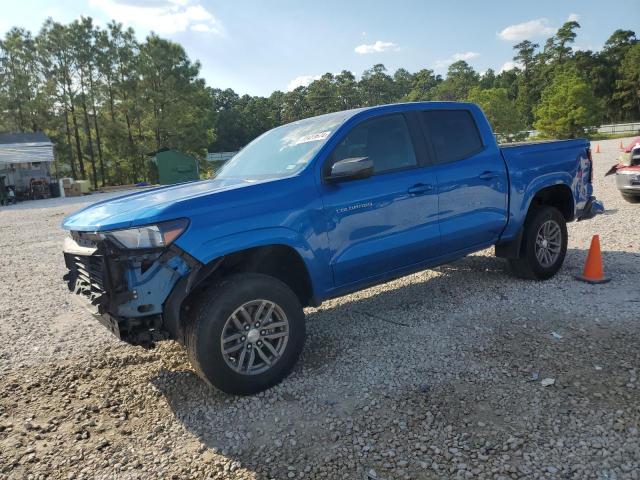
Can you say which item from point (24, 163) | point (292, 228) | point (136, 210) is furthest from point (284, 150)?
point (24, 163)

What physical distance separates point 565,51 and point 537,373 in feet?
325

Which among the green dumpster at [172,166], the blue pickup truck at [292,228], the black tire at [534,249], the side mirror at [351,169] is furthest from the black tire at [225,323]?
the green dumpster at [172,166]

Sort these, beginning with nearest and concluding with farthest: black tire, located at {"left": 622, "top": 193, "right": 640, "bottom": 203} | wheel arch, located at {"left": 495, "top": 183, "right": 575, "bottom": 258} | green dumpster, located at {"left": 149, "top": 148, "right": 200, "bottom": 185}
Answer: wheel arch, located at {"left": 495, "top": 183, "right": 575, "bottom": 258}, black tire, located at {"left": 622, "top": 193, "right": 640, "bottom": 203}, green dumpster, located at {"left": 149, "top": 148, "right": 200, "bottom": 185}

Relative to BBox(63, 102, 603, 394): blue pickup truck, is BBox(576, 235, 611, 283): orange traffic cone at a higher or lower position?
lower

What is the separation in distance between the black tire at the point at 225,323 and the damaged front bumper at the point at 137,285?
23cm

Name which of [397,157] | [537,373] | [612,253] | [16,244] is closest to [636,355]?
[537,373]

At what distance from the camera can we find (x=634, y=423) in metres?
2.76

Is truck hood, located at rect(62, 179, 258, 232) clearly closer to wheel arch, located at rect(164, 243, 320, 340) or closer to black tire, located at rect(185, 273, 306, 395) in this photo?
wheel arch, located at rect(164, 243, 320, 340)

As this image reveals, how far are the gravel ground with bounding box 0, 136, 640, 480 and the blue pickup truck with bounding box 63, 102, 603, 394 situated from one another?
465 millimetres

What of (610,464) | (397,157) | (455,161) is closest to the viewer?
(610,464)

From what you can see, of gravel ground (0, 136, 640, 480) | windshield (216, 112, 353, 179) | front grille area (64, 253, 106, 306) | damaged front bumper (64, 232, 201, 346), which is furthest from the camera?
windshield (216, 112, 353, 179)

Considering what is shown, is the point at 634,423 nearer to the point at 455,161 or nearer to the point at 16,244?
the point at 455,161

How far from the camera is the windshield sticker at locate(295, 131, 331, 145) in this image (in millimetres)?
3965

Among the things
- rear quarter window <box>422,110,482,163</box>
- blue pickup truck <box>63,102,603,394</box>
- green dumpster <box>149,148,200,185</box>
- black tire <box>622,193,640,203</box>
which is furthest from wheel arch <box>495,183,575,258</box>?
green dumpster <box>149,148,200,185</box>
